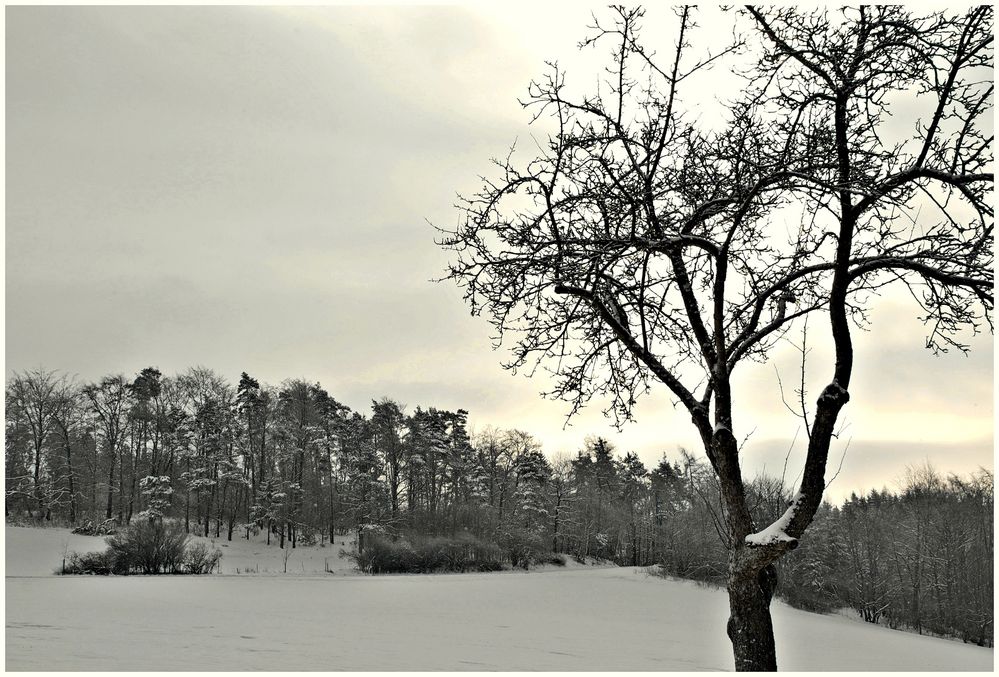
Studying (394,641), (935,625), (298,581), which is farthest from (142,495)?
(935,625)

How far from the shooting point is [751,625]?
4270 mm

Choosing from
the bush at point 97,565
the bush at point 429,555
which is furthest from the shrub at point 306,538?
the bush at point 97,565

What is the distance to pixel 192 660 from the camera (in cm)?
949

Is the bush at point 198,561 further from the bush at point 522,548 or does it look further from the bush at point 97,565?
the bush at point 522,548

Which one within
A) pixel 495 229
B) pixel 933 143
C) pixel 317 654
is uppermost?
pixel 933 143

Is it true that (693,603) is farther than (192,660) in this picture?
Yes

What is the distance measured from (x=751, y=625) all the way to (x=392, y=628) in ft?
41.3

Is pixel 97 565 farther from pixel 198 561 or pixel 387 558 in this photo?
pixel 387 558

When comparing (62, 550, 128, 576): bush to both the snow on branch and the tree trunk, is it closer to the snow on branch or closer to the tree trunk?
the tree trunk

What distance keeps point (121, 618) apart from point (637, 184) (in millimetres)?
13312

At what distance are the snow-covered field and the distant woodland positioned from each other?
7.76 metres

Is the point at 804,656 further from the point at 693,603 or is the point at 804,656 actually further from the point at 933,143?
the point at 933,143

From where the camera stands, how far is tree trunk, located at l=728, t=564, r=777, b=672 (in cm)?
426

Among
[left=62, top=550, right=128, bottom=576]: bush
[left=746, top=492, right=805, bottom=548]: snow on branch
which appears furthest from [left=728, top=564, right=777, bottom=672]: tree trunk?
[left=62, top=550, right=128, bottom=576]: bush
